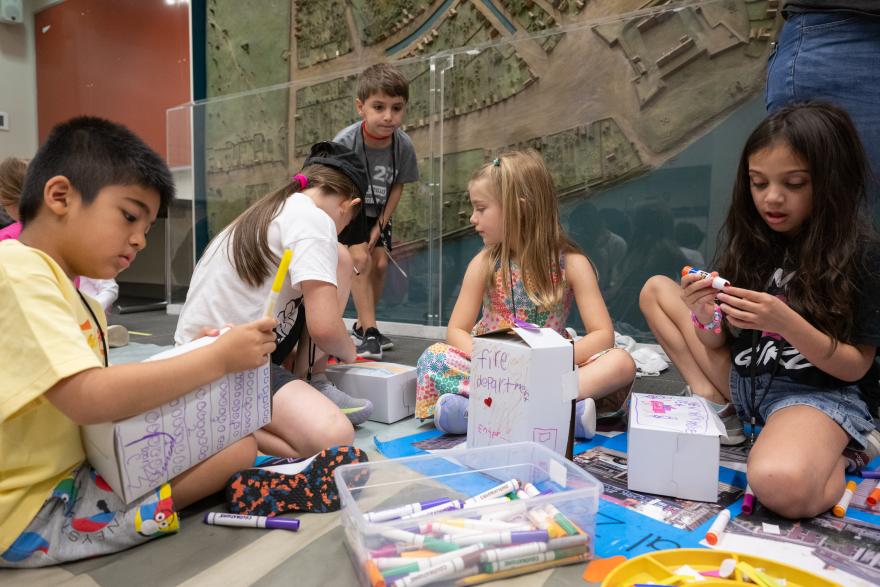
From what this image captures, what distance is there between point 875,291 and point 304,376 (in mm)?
1151

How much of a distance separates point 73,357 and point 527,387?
0.61m

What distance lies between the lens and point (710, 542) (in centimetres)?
79

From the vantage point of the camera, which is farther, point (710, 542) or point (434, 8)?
point (434, 8)

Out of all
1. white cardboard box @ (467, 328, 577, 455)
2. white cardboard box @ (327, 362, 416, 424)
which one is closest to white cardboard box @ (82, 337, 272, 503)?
white cardboard box @ (467, 328, 577, 455)

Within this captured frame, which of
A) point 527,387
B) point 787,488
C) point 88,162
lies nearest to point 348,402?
point 527,387

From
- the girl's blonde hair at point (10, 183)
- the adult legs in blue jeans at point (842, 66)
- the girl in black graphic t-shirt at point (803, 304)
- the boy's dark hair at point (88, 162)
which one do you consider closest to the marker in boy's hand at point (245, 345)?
the boy's dark hair at point (88, 162)

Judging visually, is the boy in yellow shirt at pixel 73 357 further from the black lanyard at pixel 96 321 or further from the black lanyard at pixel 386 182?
the black lanyard at pixel 386 182

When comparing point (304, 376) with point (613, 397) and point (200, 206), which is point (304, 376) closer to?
point (613, 397)

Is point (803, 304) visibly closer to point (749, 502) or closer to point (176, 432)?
point (749, 502)

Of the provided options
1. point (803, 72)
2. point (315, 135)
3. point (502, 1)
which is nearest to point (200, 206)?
point (315, 135)

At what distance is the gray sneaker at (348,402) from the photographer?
4.21 ft

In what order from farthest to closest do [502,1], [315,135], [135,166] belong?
1. [315,135]
2. [502,1]
3. [135,166]

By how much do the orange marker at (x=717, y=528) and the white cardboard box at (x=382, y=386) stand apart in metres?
0.74

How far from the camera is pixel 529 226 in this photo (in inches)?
56.7
